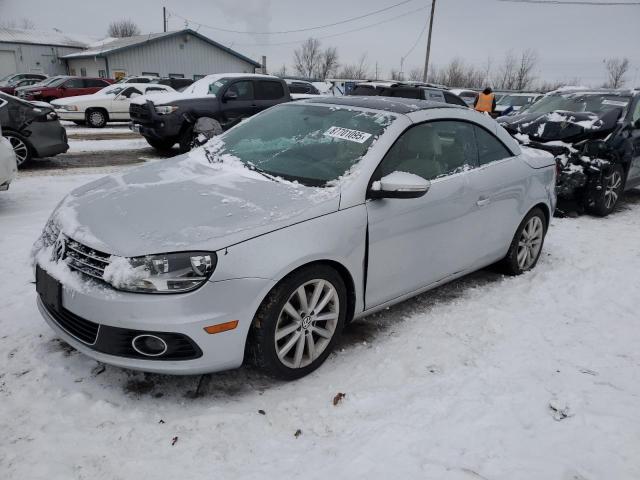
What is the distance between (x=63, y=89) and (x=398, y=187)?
2096cm

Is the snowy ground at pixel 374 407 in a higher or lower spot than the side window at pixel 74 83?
lower

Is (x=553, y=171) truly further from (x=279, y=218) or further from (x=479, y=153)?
(x=279, y=218)

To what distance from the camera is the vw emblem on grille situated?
2674mm

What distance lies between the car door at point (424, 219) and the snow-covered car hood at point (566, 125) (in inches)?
148

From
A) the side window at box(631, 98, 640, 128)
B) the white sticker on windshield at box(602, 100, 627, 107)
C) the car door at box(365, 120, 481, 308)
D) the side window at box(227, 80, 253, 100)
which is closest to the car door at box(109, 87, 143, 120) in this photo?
the side window at box(227, 80, 253, 100)

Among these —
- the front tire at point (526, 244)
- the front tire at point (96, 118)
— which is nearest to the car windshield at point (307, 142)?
the front tire at point (526, 244)

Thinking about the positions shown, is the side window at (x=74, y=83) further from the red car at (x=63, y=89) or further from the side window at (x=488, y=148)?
the side window at (x=488, y=148)

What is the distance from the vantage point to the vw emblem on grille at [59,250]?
2.67 metres

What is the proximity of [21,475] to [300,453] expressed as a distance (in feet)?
3.99

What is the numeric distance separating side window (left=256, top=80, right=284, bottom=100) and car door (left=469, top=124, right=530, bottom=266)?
26.1ft

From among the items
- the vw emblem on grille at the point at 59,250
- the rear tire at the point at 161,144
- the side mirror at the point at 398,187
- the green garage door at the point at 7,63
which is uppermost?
the green garage door at the point at 7,63

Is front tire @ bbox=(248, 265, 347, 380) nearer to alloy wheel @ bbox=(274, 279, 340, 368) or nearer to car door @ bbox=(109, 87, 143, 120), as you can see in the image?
alloy wheel @ bbox=(274, 279, 340, 368)

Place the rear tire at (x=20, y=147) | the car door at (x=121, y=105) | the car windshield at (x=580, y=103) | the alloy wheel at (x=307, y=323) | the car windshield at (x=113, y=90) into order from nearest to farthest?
the alloy wheel at (x=307, y=323) → the car windshield at (x=580, y=103) → the rear tire at (x=20, y=147) → the car door at (x=121, y=105) → the car windshield at (x=113, y=90)

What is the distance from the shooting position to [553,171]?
471cm
